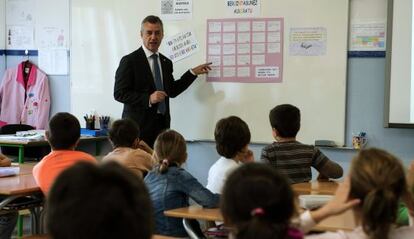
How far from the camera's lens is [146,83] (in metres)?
5.02

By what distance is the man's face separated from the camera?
4.99 m

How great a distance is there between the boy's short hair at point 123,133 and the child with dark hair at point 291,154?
84 cm

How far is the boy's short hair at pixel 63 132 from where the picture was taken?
132 inches

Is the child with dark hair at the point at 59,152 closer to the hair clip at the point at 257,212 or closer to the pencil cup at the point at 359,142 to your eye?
the hair clip at the point at 257,212

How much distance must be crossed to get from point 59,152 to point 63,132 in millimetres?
116

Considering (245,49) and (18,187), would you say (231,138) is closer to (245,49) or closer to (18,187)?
(18,187)

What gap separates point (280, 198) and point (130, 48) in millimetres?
4451

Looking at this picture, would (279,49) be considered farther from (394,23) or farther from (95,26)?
(95,26)

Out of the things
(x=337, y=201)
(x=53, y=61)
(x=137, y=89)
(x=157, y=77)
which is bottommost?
(x=337, y=201)

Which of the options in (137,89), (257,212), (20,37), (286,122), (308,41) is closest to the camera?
(257,212)

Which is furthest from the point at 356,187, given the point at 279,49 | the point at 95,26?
the point at 95,26

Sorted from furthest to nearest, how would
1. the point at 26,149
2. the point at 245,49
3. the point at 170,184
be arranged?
the point at 26,149 < the point at 245,49 < the point at 170,184

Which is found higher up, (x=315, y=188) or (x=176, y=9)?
(x=176, y=9)

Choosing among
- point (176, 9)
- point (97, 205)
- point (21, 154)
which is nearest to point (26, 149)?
point (21, 154)
